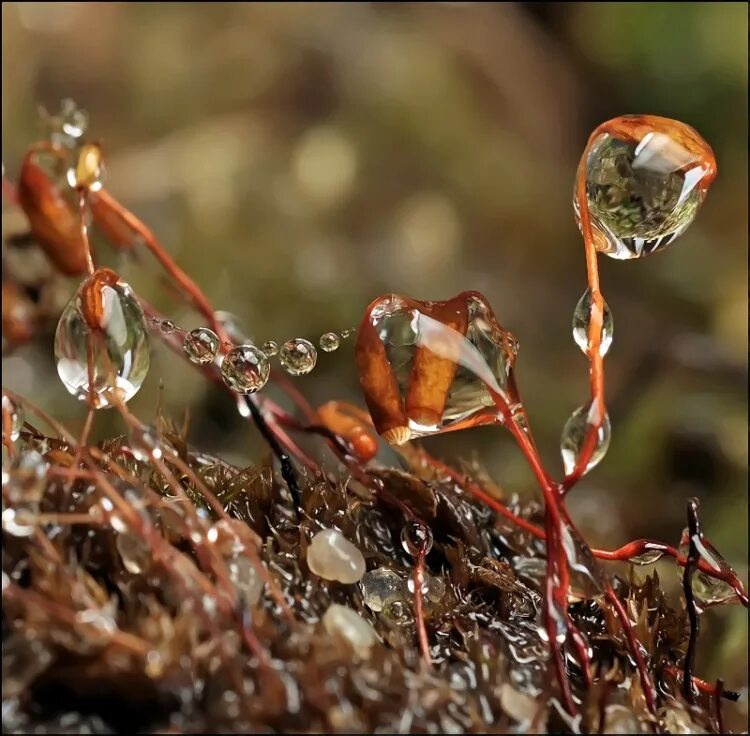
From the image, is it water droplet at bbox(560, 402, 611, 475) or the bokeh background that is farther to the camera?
the bokeh background

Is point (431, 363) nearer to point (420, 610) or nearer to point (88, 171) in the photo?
point (420, 610)

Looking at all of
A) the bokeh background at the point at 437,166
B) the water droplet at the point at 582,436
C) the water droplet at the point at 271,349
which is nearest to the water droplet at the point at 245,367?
the water droplet at the point at 271,349

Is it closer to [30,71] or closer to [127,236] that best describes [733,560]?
[127,236]

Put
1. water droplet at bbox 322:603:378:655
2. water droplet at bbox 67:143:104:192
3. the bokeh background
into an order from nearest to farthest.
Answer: water droplet at bbox 322:603:378:655 → water droplet at bbox 67:143:104:192 → the bokeh background

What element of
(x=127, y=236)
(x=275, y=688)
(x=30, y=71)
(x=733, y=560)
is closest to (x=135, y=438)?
(x=275, y=688)

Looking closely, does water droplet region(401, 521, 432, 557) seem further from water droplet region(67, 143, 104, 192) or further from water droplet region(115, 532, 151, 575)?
water droplet region(67, 143, 104, 192)

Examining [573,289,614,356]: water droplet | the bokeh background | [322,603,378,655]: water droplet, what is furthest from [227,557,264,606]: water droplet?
the bokeh background

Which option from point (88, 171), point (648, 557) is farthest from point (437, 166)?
point (648, 557)
